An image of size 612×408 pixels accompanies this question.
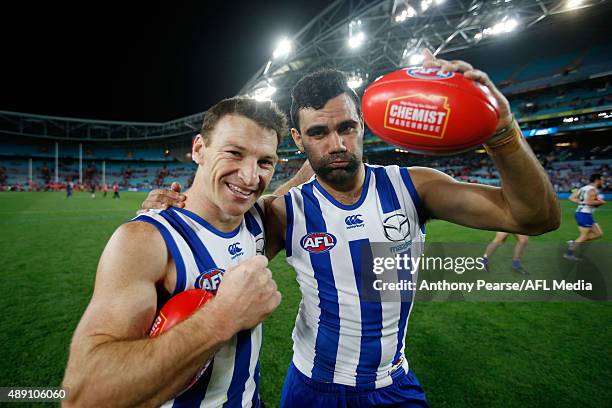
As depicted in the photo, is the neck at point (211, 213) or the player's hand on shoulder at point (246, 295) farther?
the neck at point (211, 213)

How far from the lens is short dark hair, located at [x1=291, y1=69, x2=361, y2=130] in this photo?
1.65 metres

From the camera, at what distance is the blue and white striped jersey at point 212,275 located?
1260mm

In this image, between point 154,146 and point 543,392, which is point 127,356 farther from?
point 154,146

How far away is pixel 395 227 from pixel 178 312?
1148 millimetres

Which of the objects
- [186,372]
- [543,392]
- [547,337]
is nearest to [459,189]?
[186,372]

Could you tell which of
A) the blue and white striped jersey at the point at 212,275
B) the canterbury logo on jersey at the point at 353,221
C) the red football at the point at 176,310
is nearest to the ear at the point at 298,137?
the canterbury logo on jersey at the point at 353,221

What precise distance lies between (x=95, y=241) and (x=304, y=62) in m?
19.6

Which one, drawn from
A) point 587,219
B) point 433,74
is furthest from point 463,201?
point 587,219

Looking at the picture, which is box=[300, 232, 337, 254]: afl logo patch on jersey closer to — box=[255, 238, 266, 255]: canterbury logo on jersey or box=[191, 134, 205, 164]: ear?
box=[255, 238, 266, 255]: canterbury logo on jersey

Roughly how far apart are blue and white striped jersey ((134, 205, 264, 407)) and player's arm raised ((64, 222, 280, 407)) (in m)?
0.13

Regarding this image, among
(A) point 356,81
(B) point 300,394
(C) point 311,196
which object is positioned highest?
(A) point 356,81

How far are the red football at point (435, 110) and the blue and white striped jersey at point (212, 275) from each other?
913 mm

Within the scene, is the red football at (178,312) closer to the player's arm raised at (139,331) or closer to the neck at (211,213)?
the player's arm raised at (139,331)

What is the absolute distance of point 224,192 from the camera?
141 centimetres
